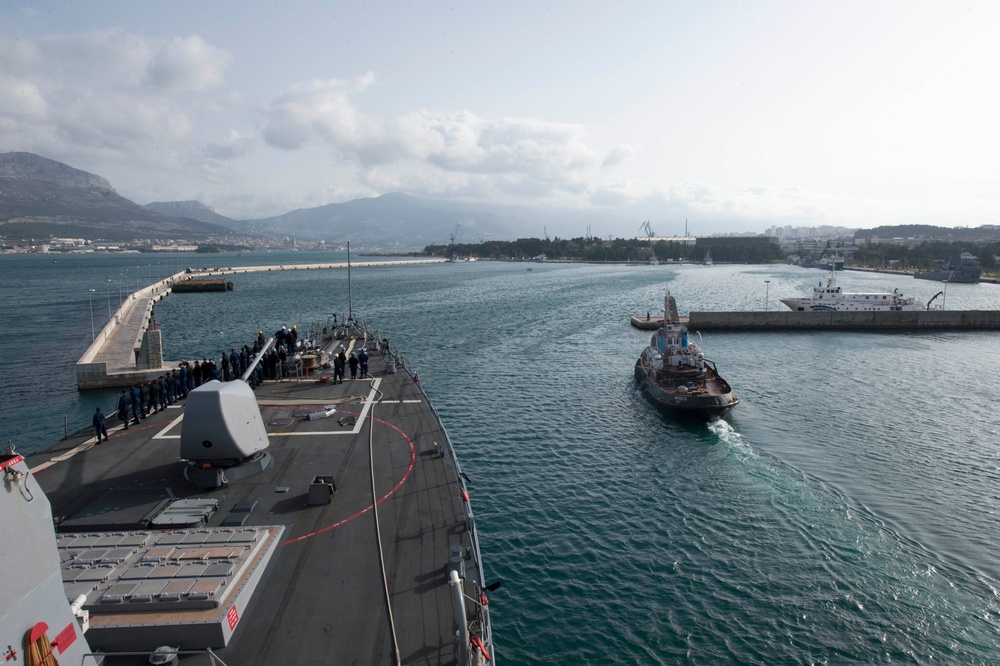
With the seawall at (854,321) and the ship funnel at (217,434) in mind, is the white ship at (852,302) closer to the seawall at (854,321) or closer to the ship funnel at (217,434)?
the seawall at (854,321)

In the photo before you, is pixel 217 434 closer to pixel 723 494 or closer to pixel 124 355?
pixel 723 494

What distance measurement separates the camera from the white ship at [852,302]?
72.2 metres

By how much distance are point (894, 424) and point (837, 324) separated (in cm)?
4383

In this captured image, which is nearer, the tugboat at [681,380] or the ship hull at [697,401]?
the ship hull at [697,401]

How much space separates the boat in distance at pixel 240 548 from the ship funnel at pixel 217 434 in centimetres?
4

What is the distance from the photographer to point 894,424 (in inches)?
1156

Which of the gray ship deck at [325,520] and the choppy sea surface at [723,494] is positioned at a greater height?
the gray ship deck at [325,520]

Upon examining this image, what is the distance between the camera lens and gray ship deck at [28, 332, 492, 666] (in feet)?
→ 28.3

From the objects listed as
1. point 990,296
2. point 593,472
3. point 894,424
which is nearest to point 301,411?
point 593,472

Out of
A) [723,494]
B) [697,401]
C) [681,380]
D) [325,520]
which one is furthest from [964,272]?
[325,520]

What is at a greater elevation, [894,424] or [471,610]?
[471,610]

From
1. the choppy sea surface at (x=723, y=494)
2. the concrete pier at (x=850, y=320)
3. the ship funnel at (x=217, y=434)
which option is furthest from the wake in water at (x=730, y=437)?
the concrete pier at (x=850, y=320)

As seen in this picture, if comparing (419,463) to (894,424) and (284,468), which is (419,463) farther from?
(894,424)

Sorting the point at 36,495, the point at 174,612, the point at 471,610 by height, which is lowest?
the point at 471,610
